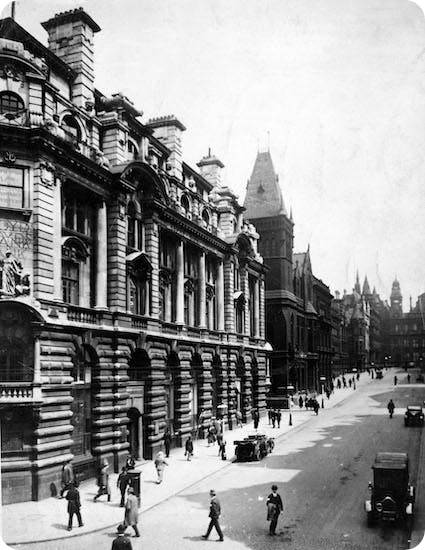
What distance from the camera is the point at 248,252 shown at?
51.0 meters

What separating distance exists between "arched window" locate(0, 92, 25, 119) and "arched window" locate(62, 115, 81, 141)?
256 cm

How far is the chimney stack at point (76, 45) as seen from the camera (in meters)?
28.9

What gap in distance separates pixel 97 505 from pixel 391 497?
10.6m

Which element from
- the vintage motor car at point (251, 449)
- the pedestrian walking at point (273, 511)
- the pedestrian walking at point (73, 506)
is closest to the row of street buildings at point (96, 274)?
the pedestrian walking at point (73, 506)

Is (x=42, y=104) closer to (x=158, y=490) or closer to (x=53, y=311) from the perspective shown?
(x=53, y=311)

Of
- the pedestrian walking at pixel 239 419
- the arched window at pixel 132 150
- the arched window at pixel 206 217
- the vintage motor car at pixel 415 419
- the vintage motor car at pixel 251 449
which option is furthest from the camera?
the pedestrian walking at pixel 239 419

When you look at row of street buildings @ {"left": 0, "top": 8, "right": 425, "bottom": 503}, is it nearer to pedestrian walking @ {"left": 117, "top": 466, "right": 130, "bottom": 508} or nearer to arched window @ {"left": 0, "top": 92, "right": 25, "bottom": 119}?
arched window @ {"left": 0, "top": 92, "right": 25, "bottom": 119}

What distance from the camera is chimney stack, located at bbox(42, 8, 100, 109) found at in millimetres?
28859

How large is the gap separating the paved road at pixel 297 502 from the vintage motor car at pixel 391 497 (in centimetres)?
43

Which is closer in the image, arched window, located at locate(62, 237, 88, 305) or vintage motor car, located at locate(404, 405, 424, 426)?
arched window, located at locate(62, 237, 88, 305)

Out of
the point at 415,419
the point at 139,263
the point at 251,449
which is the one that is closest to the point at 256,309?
the point at 415,419

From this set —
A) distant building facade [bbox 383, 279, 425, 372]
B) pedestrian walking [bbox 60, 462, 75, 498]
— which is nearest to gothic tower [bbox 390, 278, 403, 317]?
distant building facade [bbox 383, 279, 425, 372]

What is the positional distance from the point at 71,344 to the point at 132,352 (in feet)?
18.9

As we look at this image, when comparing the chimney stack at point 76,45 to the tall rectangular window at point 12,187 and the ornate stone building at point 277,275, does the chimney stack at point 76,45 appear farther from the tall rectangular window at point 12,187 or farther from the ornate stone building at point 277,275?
the ornate stone building at point 277,275
